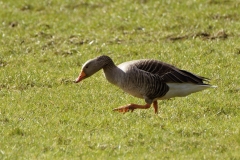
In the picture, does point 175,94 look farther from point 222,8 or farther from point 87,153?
point 222,8

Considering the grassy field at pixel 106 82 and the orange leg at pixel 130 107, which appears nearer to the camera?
the grassy field at pixel 106 82

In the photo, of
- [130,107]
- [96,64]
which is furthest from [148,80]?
[96,64]

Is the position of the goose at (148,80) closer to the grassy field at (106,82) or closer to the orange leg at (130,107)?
the orange leg at (130,107)

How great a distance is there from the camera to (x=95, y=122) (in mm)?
10953

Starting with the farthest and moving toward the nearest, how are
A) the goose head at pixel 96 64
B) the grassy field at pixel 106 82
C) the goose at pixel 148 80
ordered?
the goose head at pixel 96 64
the goose at pixel 148 80
the grassy field at pixel 106 82

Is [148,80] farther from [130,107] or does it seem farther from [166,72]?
[130,107]

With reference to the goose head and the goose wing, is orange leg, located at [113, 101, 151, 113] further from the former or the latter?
the goose head

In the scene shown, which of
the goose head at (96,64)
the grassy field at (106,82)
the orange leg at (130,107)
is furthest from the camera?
the goose head at (96,64)

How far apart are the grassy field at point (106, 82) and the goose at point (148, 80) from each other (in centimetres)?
36

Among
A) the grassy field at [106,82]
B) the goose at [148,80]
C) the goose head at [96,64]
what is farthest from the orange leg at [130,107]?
the goose head at [96,64]

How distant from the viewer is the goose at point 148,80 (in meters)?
11.3

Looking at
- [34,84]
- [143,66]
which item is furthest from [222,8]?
[143,66]

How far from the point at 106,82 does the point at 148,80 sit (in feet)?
9.46

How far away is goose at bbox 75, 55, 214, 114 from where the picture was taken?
11320 millimetres
